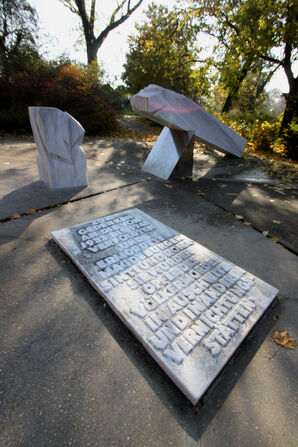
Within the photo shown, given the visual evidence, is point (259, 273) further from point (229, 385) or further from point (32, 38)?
point (32, 38)

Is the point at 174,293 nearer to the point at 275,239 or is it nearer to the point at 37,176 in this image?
the point at 275,239

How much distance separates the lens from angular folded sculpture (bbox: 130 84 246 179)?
14.5 feet

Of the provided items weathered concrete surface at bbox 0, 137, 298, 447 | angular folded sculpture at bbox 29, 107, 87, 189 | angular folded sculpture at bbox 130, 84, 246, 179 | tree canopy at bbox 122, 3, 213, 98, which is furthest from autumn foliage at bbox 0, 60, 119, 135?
weathered concrete surface at bbox 0, 137, 298, 447

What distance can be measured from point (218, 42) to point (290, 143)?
875 centimetres

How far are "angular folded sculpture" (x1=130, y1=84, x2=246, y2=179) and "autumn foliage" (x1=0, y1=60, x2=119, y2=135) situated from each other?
244 inches

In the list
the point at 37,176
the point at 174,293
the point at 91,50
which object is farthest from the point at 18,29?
the point at 174,293

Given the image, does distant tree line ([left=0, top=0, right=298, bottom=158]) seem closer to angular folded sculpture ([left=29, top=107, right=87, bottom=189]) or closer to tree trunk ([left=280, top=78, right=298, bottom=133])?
tree trunk ([left=280, top=78, right=298, bottom=133])

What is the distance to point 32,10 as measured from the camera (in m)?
12.4

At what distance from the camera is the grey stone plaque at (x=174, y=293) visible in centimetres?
143

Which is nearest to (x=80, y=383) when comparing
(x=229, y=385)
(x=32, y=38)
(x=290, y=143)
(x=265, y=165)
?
(x=229, y=385)

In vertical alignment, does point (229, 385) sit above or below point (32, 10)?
below

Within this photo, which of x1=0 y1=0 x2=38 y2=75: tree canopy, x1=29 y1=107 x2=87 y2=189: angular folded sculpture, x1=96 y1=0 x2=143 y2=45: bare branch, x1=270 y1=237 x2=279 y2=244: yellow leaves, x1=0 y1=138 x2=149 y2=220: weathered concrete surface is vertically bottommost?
x1=270 y1=237 x2=279 y2=244: yellow leaves

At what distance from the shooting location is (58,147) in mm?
3764

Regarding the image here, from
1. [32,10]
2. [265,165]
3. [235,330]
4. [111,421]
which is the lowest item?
[111,421]
